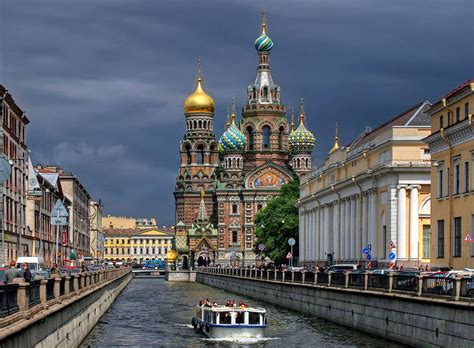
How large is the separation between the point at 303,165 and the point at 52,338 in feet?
541

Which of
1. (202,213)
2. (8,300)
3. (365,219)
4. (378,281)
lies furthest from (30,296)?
(202,213)

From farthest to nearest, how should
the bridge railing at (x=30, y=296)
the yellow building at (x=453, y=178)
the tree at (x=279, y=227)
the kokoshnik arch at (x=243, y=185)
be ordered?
the kokoshnik arch at (x=243, y=185) < the tree at (x=279, y=227) < the yellow building at (x=453, y=178) < the bridge railing at (x=30, y=296)

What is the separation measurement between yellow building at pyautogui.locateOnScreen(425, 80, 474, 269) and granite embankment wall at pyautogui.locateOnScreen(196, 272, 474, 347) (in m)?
6.61

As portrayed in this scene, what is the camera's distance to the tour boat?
45.5m

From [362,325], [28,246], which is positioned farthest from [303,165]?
[362,325]

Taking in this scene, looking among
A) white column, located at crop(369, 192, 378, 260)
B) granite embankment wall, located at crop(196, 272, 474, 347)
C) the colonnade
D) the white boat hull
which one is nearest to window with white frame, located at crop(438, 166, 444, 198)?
granite embankment wall, located at crop(196, 272, 474, 347)

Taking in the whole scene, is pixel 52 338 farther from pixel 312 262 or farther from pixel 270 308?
pixel 312 262

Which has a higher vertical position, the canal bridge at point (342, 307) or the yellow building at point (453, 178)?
the yellow building at point (453, 178)

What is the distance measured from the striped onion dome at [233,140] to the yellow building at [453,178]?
13690 cm

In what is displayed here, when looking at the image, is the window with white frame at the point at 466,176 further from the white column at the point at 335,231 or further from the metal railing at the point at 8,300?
the white column at the point at 335,231

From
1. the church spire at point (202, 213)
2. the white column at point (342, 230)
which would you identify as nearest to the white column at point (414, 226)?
the white column at point (342, 230)

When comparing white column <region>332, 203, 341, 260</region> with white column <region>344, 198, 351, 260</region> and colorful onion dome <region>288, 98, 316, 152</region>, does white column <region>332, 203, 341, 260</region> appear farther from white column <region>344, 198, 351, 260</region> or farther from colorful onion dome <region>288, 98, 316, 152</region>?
colorful onion dome <region>288, 98, 316, 152</region>

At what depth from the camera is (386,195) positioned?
7644 cm

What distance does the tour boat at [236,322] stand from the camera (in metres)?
45.5
